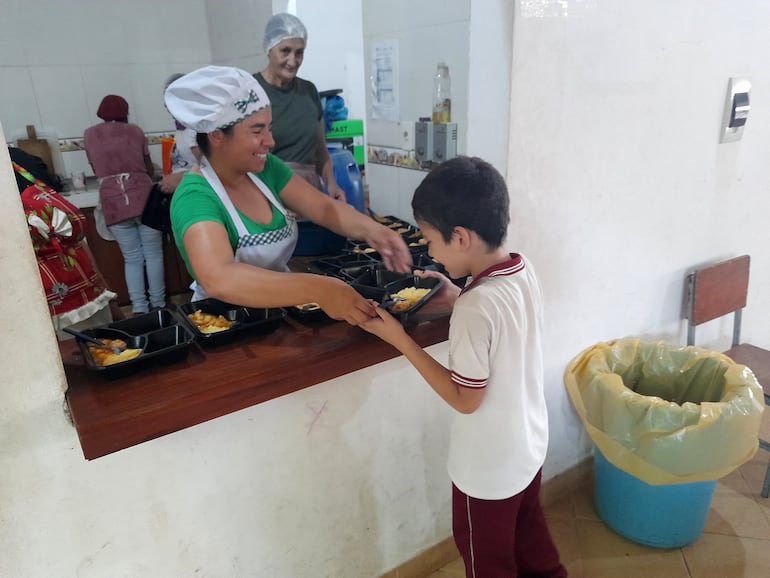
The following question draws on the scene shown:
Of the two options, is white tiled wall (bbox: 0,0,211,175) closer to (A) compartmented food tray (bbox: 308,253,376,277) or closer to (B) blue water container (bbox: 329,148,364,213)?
(B) blue water container (bbox: 329,148,364,213)

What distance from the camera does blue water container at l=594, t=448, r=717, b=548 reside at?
1.70m

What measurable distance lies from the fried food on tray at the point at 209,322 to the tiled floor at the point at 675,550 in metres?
1.08

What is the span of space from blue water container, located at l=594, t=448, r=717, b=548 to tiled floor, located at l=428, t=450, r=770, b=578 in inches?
1.9

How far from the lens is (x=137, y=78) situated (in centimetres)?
366

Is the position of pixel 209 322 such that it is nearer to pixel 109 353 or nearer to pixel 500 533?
pixel 109 353

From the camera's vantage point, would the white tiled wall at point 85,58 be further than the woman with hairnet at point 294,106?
Yes

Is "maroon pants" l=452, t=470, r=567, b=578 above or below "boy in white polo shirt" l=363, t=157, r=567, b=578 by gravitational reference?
below

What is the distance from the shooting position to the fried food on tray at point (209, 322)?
1243mm

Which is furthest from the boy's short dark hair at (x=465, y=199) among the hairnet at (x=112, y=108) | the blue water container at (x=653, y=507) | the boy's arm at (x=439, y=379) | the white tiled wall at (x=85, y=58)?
the white tiled wall at (x=85, y=58)

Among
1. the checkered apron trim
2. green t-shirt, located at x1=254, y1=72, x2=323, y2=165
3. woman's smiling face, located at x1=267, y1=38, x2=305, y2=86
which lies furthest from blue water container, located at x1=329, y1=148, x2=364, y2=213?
the checkered apron trim

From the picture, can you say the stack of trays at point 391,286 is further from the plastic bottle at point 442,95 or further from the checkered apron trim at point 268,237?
the plastic bottle at point 442,95

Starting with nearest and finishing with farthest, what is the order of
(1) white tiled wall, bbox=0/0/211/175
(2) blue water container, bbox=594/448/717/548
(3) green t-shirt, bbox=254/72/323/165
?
(2) blue water container, bbox=594/448/717/548
(3) green t-shirt, bbox=254/72/323/165
(1) white tiled wall, bbox=0/0/211/175

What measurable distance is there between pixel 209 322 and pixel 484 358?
64cm

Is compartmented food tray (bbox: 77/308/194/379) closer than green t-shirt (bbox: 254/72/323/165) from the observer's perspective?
Yes
